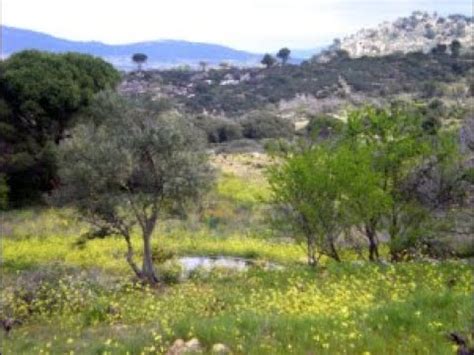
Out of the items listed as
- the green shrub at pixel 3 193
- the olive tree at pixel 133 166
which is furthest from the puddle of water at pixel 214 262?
the green shrub at pixel 3 193

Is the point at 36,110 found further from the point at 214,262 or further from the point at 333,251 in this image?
the point at 333,251

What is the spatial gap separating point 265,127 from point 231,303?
5643cm

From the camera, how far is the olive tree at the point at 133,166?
20453 mm

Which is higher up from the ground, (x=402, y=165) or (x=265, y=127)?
(x=402, y=165)

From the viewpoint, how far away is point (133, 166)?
20.7m

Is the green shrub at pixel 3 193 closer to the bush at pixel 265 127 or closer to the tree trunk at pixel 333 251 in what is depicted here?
the tree trunk at pixel 333 251

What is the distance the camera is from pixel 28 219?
35.5 metres

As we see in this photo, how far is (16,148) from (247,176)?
46.8 ft

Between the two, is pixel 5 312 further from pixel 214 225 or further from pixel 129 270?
pixel 214 225

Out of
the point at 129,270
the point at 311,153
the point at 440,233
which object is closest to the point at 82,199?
the point at 129,270

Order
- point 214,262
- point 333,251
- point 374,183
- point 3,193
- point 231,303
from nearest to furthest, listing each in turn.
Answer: point 231,303 < point 374,183 < point 333,251 < point 214,262 < point 3,193

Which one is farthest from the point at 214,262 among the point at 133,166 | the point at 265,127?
the point at 265,127

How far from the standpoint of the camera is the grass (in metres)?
9.24

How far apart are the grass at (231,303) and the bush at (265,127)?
3767 cm
